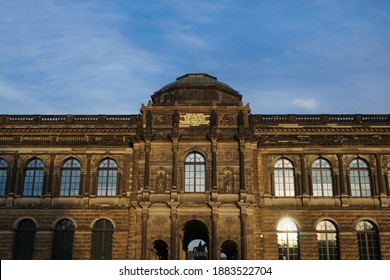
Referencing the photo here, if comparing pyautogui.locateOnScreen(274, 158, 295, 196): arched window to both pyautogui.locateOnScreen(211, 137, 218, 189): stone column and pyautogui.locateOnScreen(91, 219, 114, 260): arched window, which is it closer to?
pyautogui.locateOnScreen(211, 137, 218, 189): stone column

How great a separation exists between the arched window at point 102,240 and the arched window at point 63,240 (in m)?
1.65

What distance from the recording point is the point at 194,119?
37.9m

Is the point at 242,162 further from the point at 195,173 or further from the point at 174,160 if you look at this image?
the point at 174,160

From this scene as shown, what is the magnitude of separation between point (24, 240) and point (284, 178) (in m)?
19.6

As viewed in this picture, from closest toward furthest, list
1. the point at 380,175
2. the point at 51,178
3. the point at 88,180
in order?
the point at 380,175 → the point at 88,180 → the point at 51,178

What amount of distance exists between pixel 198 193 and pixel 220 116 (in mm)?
6185

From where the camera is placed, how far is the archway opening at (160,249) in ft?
116

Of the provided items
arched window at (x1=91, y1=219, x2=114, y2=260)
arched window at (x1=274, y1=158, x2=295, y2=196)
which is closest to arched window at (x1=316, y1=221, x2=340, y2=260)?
arched window at (x1=274, y1=158, x2=295, y2=196)

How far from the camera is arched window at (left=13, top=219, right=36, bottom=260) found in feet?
118

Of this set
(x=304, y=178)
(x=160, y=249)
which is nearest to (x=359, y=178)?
(x=304, y=178)

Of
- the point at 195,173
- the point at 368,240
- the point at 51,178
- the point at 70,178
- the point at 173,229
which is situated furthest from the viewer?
the point at 70,178

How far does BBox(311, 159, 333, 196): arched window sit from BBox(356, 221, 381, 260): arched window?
3.24m

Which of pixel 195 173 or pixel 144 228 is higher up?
pixel 195 173
